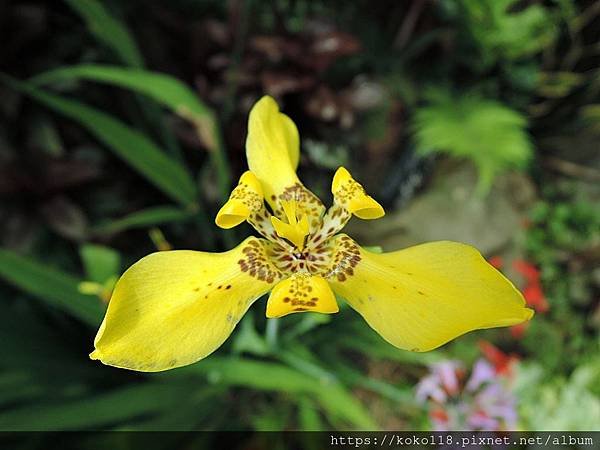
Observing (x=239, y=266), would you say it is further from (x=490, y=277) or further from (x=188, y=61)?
(x=188, y=61)

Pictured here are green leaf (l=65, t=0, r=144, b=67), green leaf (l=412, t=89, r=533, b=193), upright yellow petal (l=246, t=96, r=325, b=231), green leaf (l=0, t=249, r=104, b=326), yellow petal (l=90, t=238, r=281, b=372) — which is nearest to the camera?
yellow petal (l=90, t=238, r=281, b=372)

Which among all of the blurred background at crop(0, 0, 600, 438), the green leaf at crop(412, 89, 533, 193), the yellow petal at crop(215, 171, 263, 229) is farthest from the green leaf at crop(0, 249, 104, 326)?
the green leaf at crop(412, 89, 533, 193)

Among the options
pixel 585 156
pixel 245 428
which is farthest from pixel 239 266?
pixel 585 156

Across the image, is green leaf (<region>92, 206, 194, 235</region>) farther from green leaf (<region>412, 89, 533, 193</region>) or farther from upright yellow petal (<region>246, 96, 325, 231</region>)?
green leaf (<region>412, 89, 533, 193</region>)

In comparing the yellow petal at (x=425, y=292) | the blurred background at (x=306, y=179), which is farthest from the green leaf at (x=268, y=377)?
the yellow petal at (x=425, y=292)

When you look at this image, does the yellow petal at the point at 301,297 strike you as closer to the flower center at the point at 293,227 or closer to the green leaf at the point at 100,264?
the flower center at the point at 293,227

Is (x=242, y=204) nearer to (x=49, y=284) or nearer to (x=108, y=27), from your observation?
(x=49, y=284)
